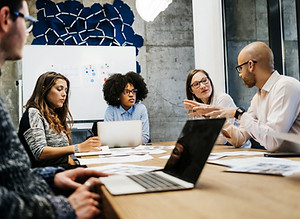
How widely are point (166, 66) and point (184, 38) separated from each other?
1.92 feet

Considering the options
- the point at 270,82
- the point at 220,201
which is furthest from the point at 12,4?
the point at 270,82

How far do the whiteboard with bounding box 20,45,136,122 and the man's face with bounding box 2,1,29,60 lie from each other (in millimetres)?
3726

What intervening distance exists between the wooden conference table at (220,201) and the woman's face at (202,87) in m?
2.40

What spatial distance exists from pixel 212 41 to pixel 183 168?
4.07 m

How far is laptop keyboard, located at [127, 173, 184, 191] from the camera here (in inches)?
32.5

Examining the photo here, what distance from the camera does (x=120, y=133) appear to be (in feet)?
8.64

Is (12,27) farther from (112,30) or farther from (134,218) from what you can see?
(112,30)

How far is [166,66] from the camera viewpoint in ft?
17.2

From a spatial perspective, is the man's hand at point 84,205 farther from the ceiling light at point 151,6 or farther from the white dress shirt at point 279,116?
the ceiling light at point 151,6

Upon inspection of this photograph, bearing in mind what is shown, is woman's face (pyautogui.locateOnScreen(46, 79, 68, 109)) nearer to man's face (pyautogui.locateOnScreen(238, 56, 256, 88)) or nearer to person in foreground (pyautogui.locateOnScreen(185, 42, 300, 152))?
person in foreground (pyautogui.locateOnScreen(185, 42, 300, 152))

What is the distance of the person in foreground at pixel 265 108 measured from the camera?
1.95 metres

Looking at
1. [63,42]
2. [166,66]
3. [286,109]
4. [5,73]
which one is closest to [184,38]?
[166,66]

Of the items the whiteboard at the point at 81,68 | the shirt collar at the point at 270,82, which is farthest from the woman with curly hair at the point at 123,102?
the shirt collar at the point at 270,82

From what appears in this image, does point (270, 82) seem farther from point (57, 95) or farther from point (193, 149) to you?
point (57, 95)
